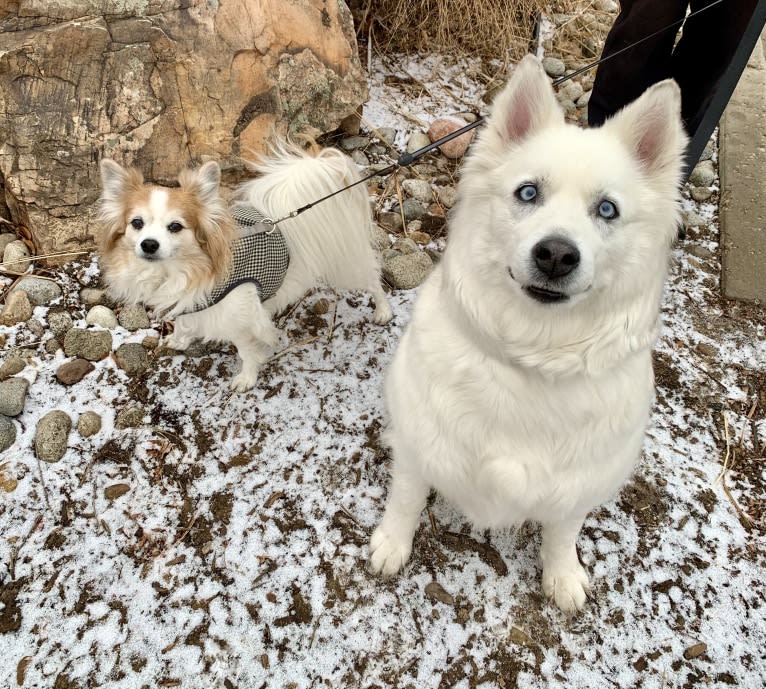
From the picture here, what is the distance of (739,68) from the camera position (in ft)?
7.69

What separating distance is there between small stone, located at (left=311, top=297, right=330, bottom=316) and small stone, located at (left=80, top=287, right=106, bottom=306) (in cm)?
108

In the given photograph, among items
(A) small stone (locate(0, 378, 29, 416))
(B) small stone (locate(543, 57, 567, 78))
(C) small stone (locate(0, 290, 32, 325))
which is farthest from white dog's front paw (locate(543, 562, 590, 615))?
(B) small stone (locate(543, 57, 567, 78))

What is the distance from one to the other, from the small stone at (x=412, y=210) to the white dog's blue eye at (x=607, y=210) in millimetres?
2074

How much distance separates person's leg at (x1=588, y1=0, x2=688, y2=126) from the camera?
7.92ft

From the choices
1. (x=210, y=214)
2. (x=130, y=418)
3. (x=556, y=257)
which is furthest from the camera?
(x=130, y=418)

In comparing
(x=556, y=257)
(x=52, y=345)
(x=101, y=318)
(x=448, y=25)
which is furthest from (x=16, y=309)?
(x=448, y=25)

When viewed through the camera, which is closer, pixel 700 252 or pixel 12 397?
pixel 12 397

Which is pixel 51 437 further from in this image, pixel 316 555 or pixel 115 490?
pixel 316 555

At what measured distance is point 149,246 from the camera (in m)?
1.97

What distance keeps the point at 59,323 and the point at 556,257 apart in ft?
7.87

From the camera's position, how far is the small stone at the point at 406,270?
2.84 meters

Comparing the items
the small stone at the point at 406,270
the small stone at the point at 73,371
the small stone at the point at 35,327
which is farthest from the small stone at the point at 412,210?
the small stone at the point at 35,327

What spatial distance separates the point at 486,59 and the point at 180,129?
2676mm

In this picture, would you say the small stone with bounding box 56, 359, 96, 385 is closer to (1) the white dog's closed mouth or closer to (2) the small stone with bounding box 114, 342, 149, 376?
(2) the small stone with bounding box 114, 342, 149, 376
